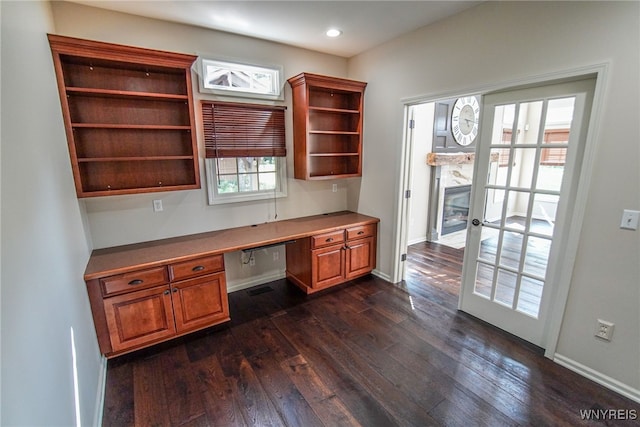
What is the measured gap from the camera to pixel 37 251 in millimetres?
1209

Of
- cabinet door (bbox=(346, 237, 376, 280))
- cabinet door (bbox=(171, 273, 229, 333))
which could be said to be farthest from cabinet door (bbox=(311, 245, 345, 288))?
cabinet door (bbox=(171, 273, 229, 333))

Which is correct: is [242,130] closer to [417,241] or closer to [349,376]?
[349,376]

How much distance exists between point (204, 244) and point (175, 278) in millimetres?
401

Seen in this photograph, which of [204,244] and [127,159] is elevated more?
[127,159]

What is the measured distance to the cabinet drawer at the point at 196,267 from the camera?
7.82 feet

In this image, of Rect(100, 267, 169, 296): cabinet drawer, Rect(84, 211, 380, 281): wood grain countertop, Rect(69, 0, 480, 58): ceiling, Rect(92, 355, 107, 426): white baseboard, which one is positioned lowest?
Rect(92, 355, 107, 426): white baseboard

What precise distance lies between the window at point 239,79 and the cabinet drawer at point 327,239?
1.62m

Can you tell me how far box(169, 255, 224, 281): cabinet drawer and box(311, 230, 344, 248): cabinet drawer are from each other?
1.00 metres

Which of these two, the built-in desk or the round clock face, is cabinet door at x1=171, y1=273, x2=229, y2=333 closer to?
the built-in desk

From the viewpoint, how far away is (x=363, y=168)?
371 cm

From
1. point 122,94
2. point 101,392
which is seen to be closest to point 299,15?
point 122,94

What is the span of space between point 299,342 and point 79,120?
98.9 inches

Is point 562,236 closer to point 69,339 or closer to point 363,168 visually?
point 363,168

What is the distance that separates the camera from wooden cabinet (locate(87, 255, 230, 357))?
2.18 meters
